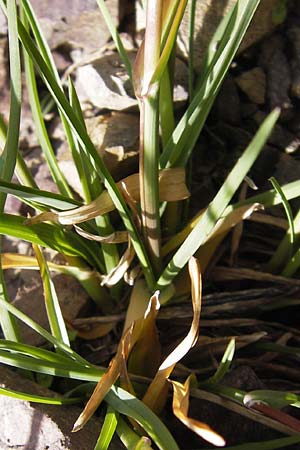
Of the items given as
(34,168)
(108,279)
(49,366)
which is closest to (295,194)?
(108,279)

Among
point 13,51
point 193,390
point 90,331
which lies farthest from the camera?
point 90,331

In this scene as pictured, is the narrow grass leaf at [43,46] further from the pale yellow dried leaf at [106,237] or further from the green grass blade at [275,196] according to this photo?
the green grass blade at [275,196]

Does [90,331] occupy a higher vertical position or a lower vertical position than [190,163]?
lower

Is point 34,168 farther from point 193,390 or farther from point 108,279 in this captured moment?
point 193,390

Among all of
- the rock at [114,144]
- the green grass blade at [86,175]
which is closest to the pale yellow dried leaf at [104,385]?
the green grass blade at [86,175]

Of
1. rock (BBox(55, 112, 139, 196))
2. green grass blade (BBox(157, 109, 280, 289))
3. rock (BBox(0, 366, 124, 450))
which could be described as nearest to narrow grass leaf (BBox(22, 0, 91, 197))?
rock (BBox(55, 112, 139, 196))

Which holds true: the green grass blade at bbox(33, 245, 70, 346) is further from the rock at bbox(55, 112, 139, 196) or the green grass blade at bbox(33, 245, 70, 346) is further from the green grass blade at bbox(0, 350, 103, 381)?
the rock at bbox(55, 112, 139, 196)

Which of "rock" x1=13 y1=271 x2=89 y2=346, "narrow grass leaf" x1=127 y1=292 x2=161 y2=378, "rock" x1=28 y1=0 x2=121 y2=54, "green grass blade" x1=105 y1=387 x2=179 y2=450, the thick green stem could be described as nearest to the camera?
the thick green stem

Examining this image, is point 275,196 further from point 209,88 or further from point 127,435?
point 127,435
